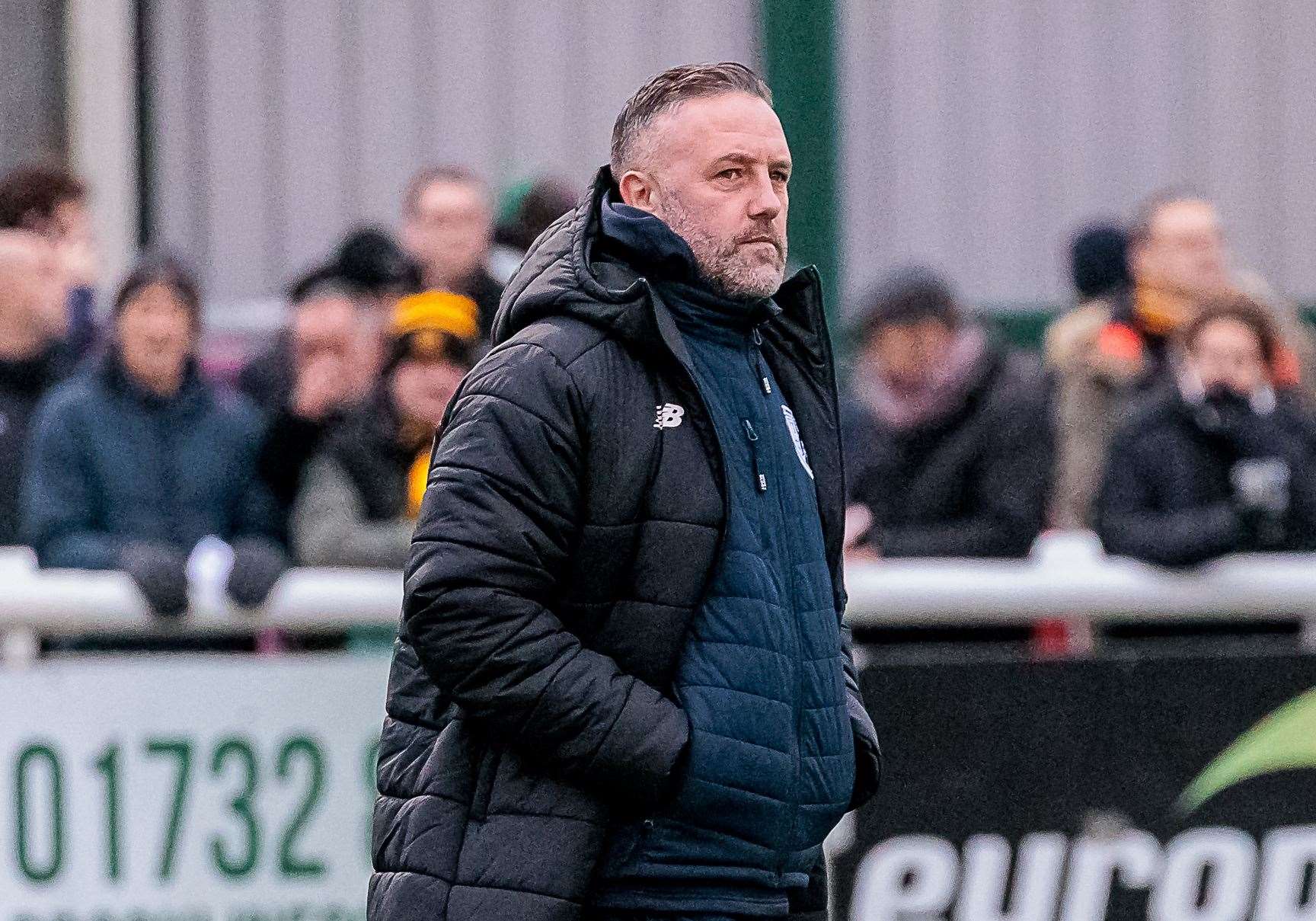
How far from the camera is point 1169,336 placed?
687cm

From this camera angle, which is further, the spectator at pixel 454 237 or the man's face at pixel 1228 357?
the spectator at pixel 454 237

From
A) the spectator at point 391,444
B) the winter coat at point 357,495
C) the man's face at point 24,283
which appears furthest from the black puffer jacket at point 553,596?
the man's face at point 24,283

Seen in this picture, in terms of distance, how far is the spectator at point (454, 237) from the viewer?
21.5 ft

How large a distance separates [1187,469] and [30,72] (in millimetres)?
5559

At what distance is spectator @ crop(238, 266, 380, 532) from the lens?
5.83 metres

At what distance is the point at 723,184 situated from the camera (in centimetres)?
337

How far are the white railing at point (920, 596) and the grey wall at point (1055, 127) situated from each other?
4517 mm

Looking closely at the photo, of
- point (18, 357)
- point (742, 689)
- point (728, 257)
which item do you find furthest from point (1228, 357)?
point (18, 357)

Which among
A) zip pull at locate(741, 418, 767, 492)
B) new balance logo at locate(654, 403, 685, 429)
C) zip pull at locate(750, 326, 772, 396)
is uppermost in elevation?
zip pull at locate(750, 326, 772, 396)

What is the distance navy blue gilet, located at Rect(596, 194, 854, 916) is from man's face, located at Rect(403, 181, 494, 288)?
3263 mm

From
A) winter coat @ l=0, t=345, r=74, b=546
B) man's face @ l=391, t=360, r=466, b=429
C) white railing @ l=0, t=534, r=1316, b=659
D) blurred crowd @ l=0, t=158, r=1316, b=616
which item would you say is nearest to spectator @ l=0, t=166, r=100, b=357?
blurred crowd @ l=0, t=158, r=1316, b=616

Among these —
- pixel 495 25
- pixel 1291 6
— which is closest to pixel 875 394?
pixel 495 25

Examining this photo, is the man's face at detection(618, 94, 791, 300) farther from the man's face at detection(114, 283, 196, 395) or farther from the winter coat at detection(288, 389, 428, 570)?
the man's face at detection(114, 283, 196, 395)

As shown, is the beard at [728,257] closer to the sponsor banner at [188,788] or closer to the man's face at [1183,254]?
the sponsor banner at [188,788]
